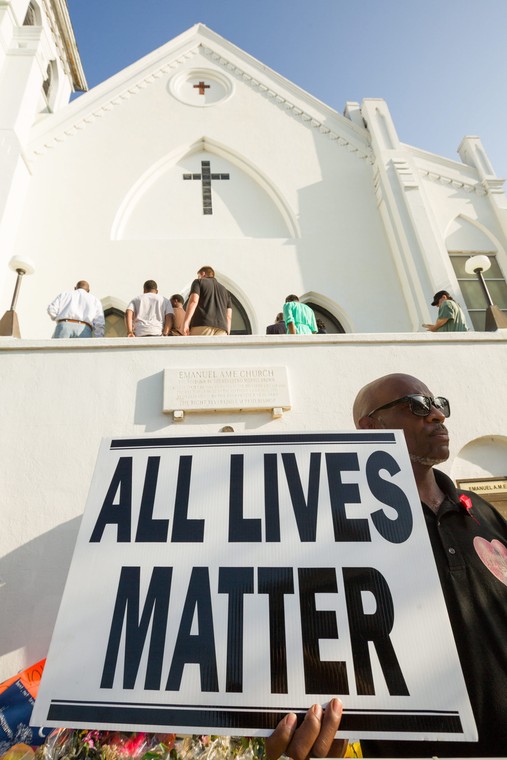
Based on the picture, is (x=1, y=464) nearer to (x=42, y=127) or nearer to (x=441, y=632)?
(x=441, y=632)

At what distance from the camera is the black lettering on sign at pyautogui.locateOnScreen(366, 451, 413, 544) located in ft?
4.83

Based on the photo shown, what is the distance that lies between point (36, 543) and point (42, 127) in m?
9.90

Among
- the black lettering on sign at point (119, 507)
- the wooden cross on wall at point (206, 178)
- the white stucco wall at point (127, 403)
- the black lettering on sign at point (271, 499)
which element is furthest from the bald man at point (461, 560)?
the wooden cross on wall at point (206, 178)

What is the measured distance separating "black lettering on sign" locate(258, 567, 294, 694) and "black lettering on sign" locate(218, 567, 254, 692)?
5cm

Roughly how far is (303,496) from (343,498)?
0.14 metres

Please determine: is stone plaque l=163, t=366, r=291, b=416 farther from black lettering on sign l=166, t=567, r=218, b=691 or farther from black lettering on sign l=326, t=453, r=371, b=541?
black lettering on sign l=166, t=567, r=218, b=691

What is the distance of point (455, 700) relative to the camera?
1188 millimetres

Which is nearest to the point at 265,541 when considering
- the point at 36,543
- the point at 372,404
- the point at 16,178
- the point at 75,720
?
the point at 75,720

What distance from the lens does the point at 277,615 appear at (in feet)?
4.35

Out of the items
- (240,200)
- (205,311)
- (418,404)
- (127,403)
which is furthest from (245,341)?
(240,200)

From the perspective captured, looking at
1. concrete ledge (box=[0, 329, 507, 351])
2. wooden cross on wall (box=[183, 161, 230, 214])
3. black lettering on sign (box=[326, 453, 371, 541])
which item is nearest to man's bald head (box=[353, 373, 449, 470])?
black lettering on sign (box=[326, 453, 371, 541])

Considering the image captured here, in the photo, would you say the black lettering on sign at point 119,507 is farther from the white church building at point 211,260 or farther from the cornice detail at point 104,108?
the cornice detail at point 104,108

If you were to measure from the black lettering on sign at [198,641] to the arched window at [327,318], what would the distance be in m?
7.92

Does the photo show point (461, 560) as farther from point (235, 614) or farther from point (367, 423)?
point (235, 614)
